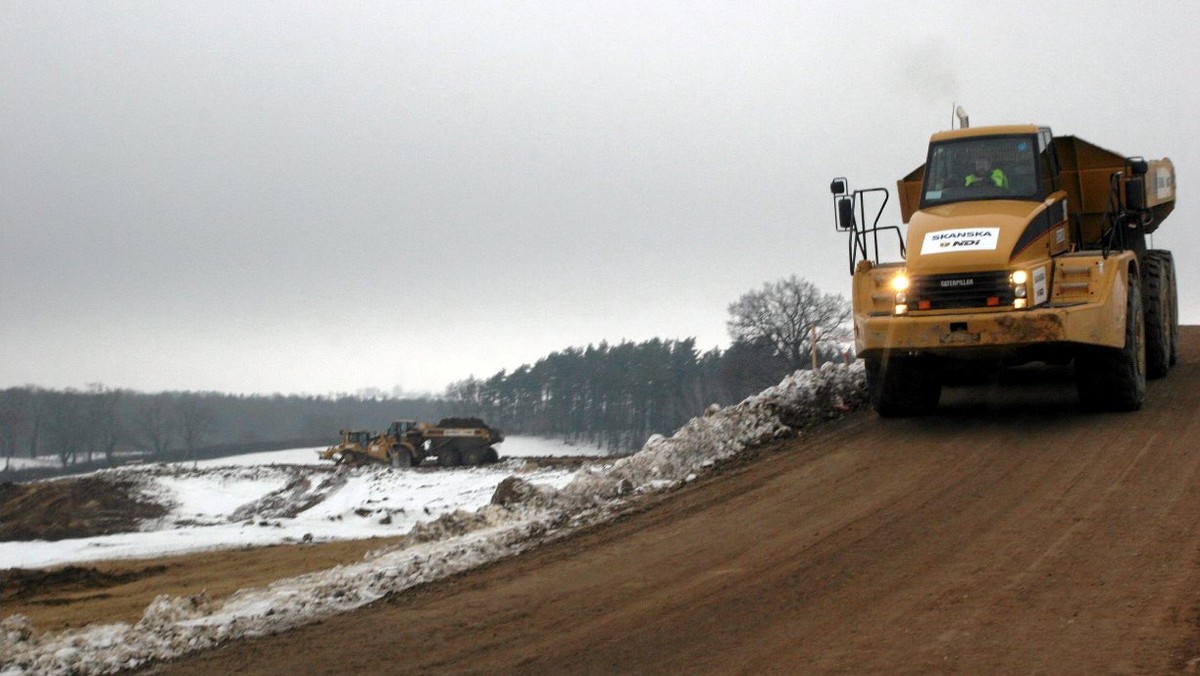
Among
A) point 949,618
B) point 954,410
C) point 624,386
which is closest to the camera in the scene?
point 949,618

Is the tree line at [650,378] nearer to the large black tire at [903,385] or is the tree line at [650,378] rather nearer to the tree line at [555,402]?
the tree line at [555,402]

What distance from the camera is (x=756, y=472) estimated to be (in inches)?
498

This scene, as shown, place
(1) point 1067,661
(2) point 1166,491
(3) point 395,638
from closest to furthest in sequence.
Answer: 1. (1) point 1067,661
2. (3) point 395,638
3. (2) point 1166,491

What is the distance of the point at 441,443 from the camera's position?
4491cm

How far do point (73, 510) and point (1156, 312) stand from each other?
30.4 meters

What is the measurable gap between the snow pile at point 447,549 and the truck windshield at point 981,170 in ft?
11.3

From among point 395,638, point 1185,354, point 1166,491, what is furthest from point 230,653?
point 1185,354

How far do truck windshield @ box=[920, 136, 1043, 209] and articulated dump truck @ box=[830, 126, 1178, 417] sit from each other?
1cm

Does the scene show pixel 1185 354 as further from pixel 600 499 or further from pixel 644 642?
pixel 644 642

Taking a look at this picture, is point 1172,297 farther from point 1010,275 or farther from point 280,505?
point 280,505

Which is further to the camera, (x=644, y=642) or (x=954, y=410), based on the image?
(x=954, y=410)

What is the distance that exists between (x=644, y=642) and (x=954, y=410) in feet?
28.2

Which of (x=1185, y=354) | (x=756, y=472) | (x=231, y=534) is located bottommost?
(x=231, y=534)

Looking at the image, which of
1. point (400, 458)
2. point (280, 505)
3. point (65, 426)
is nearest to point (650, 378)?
point (400, 458)
